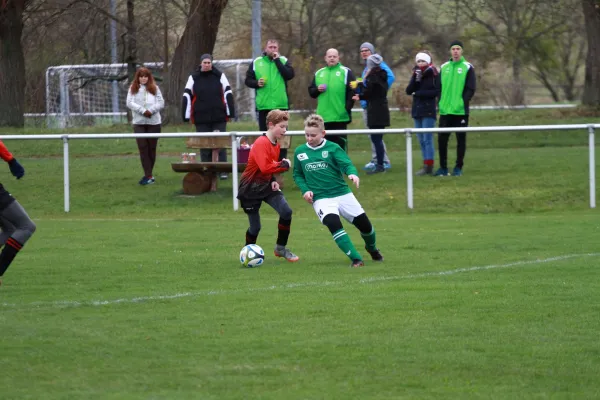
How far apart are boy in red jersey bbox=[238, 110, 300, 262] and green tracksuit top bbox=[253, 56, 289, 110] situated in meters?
6.97

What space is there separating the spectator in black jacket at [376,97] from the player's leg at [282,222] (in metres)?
7.05

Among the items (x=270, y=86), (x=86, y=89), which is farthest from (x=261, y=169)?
(x=86, y=89)

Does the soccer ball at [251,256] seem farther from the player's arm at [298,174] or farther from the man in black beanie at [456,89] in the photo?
the man in black beanie at [456,89]

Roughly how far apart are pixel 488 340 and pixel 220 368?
187cm

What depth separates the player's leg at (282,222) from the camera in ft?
35.2

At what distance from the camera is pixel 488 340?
270 inches

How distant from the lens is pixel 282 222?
10.8 metres

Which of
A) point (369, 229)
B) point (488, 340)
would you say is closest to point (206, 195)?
point (369, 229)

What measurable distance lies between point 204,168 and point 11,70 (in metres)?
12.6

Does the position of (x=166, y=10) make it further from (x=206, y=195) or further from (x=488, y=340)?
(x=488, y=340)

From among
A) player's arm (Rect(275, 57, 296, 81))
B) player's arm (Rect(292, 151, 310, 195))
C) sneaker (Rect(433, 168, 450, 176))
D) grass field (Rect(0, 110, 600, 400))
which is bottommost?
grass field (Rect(0, 110, 600, 400))

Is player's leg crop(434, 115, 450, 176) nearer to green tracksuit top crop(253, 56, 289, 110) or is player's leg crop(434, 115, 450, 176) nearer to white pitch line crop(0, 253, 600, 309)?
green tracksuit top crop(253, 56, 289, 110)

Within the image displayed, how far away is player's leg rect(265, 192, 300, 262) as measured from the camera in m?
10.7

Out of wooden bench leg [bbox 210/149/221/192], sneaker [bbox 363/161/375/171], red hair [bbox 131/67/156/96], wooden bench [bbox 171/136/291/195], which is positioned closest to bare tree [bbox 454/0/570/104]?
sneaker [bbox 363/161/375/171]
